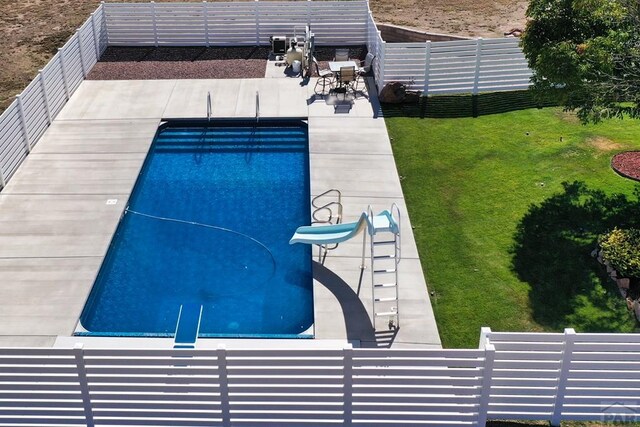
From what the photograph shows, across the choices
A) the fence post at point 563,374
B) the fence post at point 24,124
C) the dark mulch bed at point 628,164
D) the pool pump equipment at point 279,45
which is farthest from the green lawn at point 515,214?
the fence post at point 24,124

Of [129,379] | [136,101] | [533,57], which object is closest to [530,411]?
[129,379]

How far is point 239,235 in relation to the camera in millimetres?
15992

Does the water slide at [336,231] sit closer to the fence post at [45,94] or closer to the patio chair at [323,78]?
the patio chair at [323,78]

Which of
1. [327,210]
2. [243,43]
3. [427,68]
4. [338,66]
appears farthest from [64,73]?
[427,68]

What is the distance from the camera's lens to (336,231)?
14445mm

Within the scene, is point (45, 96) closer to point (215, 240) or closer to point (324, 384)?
point (215, 240)

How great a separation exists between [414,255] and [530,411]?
460cm

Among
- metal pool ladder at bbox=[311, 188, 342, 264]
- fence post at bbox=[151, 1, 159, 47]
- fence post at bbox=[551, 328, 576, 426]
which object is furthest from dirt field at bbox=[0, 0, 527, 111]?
fence post at bbox=[551, 328, 576, 426]

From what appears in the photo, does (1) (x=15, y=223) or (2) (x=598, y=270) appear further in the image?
(1) (x=15, y=223)

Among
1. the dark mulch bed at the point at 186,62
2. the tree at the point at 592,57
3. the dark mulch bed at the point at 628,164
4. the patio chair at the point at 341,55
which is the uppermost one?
the tree at the point at 592,57

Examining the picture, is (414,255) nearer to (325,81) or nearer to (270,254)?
(270,254)

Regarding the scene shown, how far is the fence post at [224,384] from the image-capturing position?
9922 mm

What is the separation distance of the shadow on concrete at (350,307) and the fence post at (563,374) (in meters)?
3.12

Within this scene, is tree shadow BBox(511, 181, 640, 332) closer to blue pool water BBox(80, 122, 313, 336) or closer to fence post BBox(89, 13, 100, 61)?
blue pool water BBox(80, 122, 313, 336)
